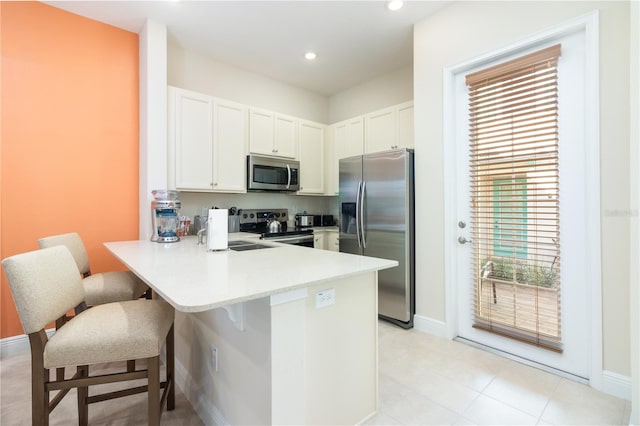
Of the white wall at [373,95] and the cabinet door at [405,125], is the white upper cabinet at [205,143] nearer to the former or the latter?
the white wall at [373,95]

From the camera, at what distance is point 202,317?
1675 mm

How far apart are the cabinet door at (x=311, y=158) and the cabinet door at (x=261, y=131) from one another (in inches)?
20.2

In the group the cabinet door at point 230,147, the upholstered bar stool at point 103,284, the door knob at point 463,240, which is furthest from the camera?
the cabinet door at point 230,147

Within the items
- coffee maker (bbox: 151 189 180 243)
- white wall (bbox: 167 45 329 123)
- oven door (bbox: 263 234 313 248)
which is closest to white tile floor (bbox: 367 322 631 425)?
oven door (bbox: 263 234 313 248)

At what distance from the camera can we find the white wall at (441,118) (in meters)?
1.79

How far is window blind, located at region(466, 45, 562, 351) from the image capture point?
6.99ft

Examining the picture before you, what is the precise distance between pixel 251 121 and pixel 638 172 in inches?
136

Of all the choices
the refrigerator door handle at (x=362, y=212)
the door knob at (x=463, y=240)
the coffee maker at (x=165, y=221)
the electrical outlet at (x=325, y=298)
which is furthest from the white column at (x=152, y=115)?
the door knob at (x=463, y=240)

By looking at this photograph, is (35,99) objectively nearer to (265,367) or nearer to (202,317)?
(202,317)

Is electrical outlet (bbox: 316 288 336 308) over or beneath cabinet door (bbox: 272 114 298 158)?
beneath

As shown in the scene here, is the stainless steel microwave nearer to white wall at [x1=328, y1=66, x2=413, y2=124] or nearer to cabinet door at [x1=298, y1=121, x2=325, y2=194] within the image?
cabinet door at [x1=298, y1=121, x2=325, y2=194]

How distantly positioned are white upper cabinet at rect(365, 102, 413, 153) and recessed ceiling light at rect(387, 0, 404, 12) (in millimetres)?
1037

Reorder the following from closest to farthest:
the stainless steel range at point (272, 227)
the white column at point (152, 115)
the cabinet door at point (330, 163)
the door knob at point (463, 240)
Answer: the door knob at point (463, 240)
the white column at point (152, 115)
the stainless steel range at point (272, 227)
the cabinet door at point (330, 163)

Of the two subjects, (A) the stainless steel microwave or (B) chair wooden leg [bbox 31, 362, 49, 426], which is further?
(A) the stainless steel microwave
